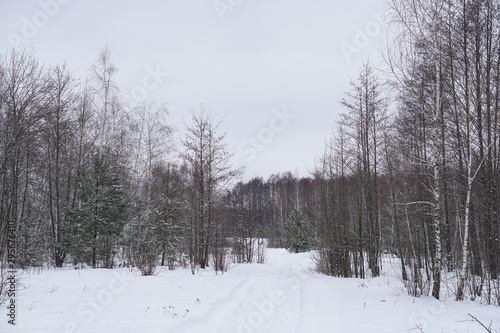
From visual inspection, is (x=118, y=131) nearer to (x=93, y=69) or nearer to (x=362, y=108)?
(x=93, y=69)

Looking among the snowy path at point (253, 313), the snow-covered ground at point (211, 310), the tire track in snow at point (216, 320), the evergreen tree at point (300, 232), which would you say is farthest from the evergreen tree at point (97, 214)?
the evergreen tree at point (300, 232)

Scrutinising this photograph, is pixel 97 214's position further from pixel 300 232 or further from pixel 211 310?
pixel 300 232

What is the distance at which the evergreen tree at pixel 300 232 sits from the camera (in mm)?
28372

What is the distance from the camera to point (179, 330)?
4.65 metres

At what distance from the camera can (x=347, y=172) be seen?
13.8 meters

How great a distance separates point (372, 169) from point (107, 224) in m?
12.5

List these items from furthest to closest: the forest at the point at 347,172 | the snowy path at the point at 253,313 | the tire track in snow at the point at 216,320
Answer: the forest at the point at 347,172, the snowy path at the point at 253,313, the tire track in snow at the point at 216,320

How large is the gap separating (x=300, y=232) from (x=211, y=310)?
23994mm

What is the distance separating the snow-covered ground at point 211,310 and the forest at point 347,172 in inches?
47.6

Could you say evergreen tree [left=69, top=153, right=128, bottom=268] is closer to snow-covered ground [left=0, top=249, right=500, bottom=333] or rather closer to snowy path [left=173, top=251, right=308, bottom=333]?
snow-covered ground [left=0, top=249, right=500, bottom=333]

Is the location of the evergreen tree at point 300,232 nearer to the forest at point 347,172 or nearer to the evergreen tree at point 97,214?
the forest at point 347,172

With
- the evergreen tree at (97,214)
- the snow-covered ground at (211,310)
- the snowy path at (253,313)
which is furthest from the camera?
the evergreen tree at (97,214)

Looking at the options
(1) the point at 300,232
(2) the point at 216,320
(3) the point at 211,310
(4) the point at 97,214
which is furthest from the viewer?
(1) the point at 300,232

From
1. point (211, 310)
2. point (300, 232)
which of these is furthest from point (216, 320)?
point (300, 232)
